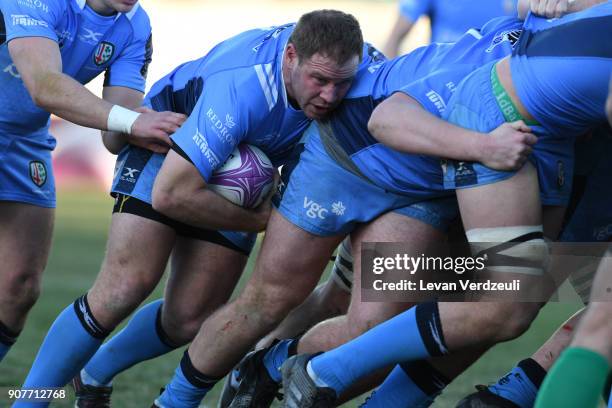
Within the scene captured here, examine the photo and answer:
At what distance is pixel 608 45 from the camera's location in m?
3.50

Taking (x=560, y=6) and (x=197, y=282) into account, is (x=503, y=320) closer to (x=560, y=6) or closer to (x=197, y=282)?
(x=560, y=6)

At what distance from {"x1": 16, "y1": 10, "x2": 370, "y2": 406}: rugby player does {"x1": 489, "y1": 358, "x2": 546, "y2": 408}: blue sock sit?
1.24m

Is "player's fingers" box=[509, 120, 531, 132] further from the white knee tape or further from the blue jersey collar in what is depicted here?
the blue jersey collar

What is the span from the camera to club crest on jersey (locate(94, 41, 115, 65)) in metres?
4.99

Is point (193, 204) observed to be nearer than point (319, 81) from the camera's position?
No

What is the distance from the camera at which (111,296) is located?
474 cm

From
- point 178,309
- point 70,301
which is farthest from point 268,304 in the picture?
point 70,301

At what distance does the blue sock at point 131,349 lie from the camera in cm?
514

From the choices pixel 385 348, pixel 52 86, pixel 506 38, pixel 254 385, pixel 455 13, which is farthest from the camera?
pixel 455 13

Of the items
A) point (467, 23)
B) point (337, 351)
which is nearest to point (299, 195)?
point (337, 351)

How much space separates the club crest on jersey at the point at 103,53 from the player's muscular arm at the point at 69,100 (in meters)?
0.37

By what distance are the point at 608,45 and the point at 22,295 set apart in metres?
2.97

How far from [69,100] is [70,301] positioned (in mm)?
4593

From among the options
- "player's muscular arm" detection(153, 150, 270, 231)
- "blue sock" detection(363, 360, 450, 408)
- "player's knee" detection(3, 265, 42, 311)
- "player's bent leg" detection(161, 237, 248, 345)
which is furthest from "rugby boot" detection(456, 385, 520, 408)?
"player's knee" detection(3, 265, 42, 311)
